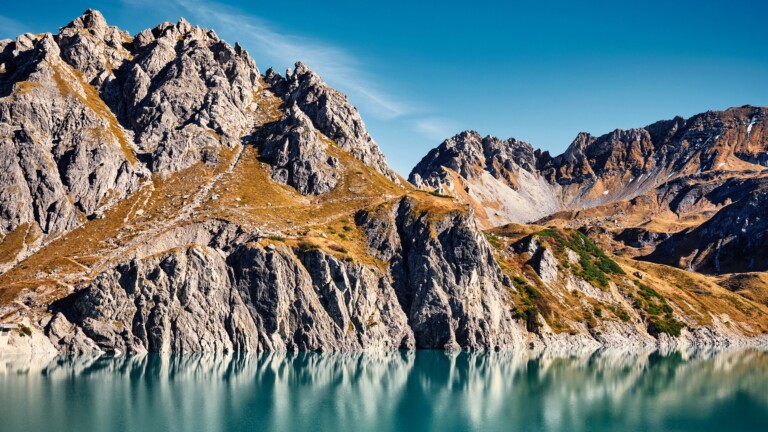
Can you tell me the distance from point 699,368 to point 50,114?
201919 mm

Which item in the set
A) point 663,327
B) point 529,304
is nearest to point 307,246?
point 529,304

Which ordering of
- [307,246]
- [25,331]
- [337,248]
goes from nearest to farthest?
[25,331]
[307,246]
[337,248]

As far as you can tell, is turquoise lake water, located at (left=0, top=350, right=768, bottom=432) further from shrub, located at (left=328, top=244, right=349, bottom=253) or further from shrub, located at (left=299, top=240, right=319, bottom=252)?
shrub, located at (left=328, top=244, right=349, bottom=253)

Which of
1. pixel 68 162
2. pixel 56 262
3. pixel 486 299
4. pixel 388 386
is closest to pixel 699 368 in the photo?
pixel 486 299

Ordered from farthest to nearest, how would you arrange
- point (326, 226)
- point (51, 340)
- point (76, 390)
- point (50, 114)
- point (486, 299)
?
point (50, 114) < point (326, 226) < point (486, 299) < point (51, 340) < point (76, 390)

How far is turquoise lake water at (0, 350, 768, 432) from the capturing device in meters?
73.8

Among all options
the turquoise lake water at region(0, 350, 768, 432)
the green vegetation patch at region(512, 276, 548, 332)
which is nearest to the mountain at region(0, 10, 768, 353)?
the green vegetation patch at region(512, 276, 548, 332)

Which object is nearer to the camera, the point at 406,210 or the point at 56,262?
the point at 56,262

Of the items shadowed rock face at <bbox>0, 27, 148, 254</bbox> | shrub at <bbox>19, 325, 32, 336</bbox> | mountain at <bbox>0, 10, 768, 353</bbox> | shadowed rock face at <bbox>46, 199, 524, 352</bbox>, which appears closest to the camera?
shrub at <bbox>19, 325, 32, 336</bbox>

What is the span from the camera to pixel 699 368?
143 m

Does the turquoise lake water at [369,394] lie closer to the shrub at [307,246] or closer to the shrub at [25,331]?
the shrub at [25,331]

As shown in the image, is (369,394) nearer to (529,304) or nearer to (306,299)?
(306,299)

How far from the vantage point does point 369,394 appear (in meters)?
93.9

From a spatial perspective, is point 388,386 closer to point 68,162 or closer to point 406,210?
point 406,210
